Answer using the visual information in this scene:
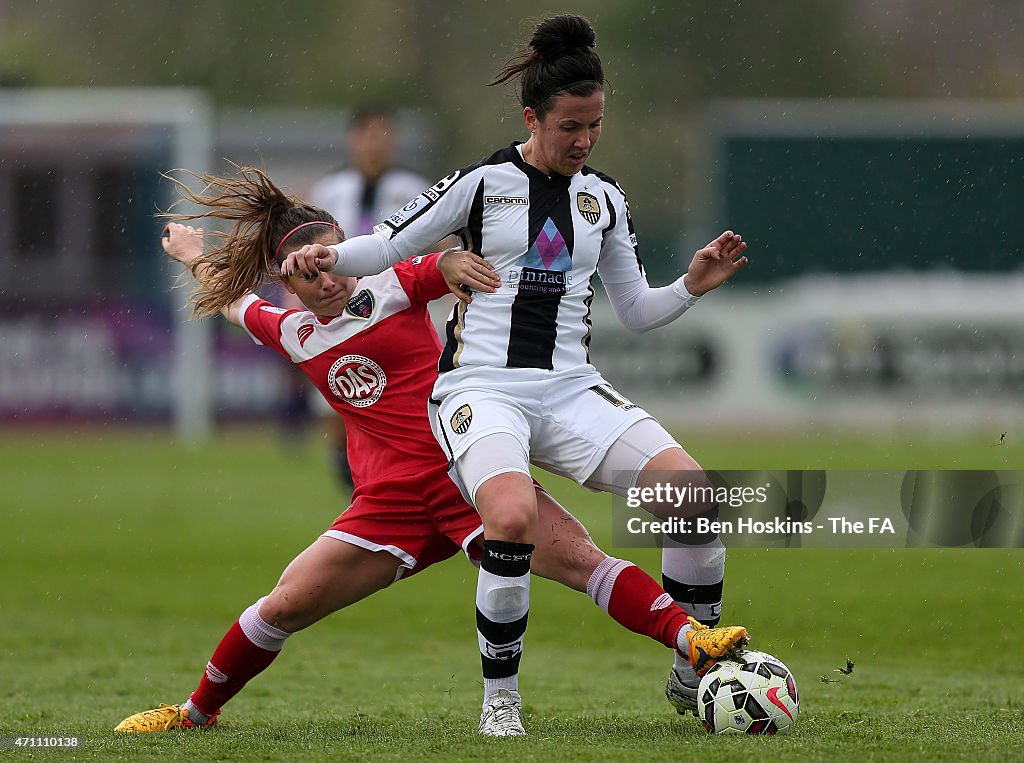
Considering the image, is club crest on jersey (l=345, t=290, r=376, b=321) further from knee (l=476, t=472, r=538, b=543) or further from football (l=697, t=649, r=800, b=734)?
football (l=697, t=649, r=800, b=734)

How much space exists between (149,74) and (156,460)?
75.3 feet

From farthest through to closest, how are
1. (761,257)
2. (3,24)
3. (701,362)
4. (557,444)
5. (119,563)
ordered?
(3,24)
(761,257)
(701,362)
(119,563)
(557,444)

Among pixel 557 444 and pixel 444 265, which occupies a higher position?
pixel 444 265

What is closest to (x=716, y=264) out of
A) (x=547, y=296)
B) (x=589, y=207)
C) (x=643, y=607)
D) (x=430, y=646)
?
(x=589, y=207)

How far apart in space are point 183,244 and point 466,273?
126 cm

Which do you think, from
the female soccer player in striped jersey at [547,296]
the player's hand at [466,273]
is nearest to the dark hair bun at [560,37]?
the female soccer player in striped jersey at [547,296]

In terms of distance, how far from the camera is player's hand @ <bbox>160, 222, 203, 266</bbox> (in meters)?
5.45

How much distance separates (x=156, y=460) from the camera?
54.0ft

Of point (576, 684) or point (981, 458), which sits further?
point (981, 458)

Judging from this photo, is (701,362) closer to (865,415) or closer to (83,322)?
(865,415)

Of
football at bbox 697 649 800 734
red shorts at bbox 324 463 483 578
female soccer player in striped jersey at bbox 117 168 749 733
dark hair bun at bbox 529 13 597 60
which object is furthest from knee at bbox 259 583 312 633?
dark hair bun at bbox 529 13 597 60

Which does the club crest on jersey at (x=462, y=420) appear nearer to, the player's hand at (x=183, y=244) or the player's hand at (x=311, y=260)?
the player's hand at (x=311, y=260)

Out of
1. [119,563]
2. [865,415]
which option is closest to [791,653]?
[119,563]

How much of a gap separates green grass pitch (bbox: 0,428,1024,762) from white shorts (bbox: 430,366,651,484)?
827 millimetres
